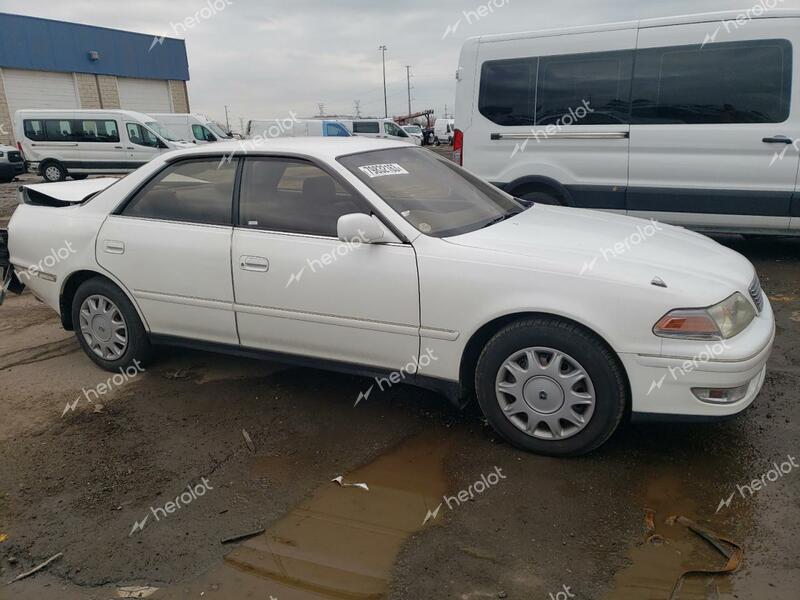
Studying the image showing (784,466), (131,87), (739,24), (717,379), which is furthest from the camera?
(131,87)

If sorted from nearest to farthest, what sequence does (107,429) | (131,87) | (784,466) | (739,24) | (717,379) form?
(717,379)
(784,466)
(107,429)
(739,24)
(131,87)

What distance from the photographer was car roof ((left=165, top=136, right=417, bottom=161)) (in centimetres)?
359

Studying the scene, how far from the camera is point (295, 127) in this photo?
26234mm

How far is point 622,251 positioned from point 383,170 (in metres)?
1.41

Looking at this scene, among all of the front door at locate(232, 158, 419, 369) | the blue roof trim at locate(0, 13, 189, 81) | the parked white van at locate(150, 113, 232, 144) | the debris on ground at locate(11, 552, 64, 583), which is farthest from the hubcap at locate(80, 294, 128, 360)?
the blue roof trim at locate(0, 13, 189, 81)

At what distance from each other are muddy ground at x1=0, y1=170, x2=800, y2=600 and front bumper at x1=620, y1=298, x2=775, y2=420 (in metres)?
0.33

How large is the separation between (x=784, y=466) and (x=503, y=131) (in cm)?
488

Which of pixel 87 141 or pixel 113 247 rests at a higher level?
pixel 87 141

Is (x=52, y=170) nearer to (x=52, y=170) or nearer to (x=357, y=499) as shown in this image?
(x=52, y=170)

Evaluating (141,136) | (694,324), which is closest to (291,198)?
(694,324)

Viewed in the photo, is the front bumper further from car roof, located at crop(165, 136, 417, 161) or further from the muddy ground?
car roof, located at crop(165, 136, 417, 161)

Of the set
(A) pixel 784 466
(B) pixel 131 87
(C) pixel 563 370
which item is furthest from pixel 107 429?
(B) pixel 131 87

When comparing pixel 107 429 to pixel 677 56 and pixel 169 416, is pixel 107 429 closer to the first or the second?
pixel 169 416

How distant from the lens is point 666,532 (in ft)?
8.21
